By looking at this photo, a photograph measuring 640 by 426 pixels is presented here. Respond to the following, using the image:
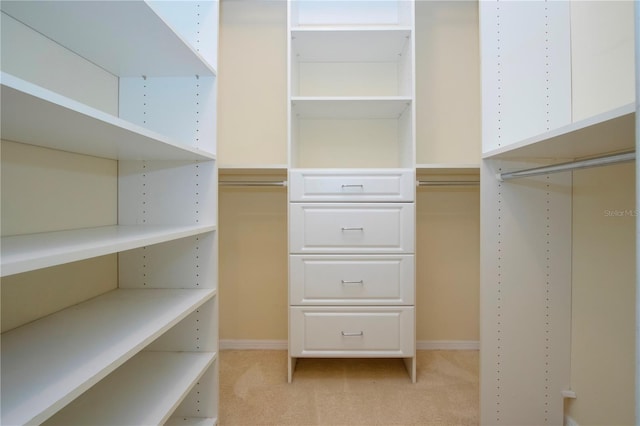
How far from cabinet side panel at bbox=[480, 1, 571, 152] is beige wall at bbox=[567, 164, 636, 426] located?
0.87 ft

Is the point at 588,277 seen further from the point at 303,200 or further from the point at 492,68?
the point at 303,200

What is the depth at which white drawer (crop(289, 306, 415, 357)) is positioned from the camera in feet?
4.66

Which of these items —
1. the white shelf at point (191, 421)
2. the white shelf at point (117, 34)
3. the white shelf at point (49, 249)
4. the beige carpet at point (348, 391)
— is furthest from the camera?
the beige carpet at point (348, 391)

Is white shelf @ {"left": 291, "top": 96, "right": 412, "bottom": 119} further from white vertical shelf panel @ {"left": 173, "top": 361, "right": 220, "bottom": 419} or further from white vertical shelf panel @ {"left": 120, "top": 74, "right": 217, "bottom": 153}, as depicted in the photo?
white vertical shelf panel @ {"left": 173, "top": 361, "right": 220, "bottom": 419}

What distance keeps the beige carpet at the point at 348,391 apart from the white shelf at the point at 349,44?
1678 millimetres

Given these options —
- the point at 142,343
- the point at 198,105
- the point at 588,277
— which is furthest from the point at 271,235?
the point at 588,277

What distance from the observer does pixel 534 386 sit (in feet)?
3.70

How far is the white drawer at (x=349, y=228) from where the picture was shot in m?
1.42

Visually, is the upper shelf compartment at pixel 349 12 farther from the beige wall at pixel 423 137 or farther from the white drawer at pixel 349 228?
the white drawer at pixel 349 228

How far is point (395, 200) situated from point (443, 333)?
99 cm

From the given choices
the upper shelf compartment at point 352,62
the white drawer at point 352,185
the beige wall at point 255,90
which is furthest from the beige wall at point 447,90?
the beige wall at point 255,90

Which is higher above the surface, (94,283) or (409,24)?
(409,24)

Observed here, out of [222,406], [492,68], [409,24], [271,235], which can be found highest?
[409,24]

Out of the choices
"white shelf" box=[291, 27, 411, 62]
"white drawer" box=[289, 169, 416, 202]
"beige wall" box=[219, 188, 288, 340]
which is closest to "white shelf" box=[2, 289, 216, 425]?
"white drawer" box=[289, 169, 416, 202]
